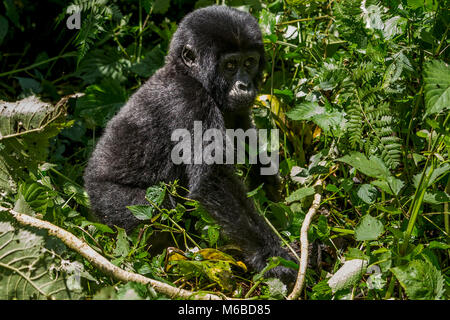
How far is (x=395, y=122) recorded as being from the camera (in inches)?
128

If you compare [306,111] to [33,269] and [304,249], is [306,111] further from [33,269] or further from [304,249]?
[33,269]

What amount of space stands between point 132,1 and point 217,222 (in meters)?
3.27

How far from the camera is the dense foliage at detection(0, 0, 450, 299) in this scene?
2736 mm

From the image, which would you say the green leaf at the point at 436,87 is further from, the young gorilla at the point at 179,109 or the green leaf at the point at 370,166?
the young gorilla at the point at 179,109

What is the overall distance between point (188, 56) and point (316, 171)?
1242mm

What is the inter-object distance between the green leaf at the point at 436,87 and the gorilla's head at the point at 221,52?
142 cm

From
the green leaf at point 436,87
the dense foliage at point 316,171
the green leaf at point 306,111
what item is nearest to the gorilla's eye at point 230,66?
the dense foliage at point 316,171

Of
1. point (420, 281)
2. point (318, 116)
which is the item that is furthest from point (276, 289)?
point (318, 116)

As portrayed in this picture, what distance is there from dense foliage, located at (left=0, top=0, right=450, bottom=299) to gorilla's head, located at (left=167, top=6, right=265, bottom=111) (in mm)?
365

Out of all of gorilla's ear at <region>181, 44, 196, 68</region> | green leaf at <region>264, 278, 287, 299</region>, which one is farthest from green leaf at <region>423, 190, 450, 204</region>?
gorilla's ear at <region>181, 44, 196, 68</region>

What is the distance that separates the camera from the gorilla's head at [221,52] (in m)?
3.87

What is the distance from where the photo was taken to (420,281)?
8.09ft

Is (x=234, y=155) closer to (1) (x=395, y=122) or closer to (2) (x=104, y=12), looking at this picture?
(1) (x=395, y=122)
